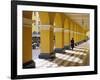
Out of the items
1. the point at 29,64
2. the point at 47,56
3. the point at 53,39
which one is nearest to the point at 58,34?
the point at 53,39

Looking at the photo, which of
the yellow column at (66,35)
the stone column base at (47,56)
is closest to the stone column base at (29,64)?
the stone column base at (47,56)

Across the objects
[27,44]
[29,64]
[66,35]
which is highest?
[66,35]

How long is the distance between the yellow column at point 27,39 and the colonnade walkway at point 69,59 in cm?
9

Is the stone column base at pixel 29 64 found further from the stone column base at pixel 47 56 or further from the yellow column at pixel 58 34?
the yellow column at pixel 58 34

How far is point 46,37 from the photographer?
2309 millimetres

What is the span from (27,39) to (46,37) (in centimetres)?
23

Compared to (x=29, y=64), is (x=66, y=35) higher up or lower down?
higher up

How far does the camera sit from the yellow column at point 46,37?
2307 mm

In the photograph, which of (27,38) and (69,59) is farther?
(69,59)

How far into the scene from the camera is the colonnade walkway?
92.3 inches

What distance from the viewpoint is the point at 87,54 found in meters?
2.53

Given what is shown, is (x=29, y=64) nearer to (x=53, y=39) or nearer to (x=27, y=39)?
(x=27, y=39)

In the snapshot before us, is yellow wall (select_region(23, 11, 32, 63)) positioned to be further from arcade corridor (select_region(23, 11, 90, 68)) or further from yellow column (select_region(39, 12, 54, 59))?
yellow column (select_region(39, 12, 54, 59))

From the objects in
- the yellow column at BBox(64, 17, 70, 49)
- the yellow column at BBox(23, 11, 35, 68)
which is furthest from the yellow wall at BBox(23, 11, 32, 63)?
the yellow column at BBox(64, 17, 70, 49)
